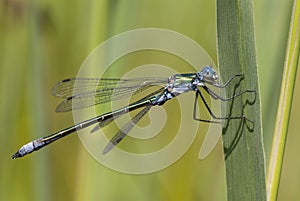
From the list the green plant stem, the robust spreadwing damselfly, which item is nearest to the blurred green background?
the robust spreadwing damselfly

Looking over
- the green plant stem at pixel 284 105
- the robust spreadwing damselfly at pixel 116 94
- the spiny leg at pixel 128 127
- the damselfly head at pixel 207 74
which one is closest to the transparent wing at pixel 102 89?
the robust spreadwing damselfly at pixel 116 94

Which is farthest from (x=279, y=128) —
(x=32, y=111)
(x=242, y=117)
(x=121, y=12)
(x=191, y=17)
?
(x=191, y=17)

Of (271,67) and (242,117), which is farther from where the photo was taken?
(271,67)

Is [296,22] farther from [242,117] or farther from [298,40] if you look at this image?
[242,117]

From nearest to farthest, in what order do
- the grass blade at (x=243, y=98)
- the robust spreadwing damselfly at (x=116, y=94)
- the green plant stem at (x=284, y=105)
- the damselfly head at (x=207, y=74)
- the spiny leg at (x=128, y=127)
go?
the grass blade at (x=243, y=98), the green plant stem at (x=284, y=105), the damselfly head at (x=207, y=74), the robust spreadwing damselfly at (x=116, y=94), the spiny leg at (x=128, y=127)

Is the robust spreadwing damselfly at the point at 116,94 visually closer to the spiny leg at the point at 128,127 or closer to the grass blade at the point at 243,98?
the spiny leg at the point at 128,127
